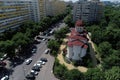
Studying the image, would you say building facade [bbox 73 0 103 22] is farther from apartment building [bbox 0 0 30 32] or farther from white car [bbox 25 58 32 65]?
white car [bbox 25 58 32 65]

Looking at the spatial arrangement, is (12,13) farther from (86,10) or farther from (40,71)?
(86,10)

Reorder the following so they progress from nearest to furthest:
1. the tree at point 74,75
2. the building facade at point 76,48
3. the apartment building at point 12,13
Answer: the tree at point 74,75, the building facade at point 76,48, the apartment building at point 12,13

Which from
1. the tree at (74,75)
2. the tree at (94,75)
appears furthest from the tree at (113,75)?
the tree at (74,75)

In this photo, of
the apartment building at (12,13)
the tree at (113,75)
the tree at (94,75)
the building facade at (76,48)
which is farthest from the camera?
the apartment building at (12,13)

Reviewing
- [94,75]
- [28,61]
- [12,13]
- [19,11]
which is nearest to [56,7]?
[19,11]

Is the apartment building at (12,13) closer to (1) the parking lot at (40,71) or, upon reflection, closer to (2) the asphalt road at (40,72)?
(1) the parking lot at (40,71)
